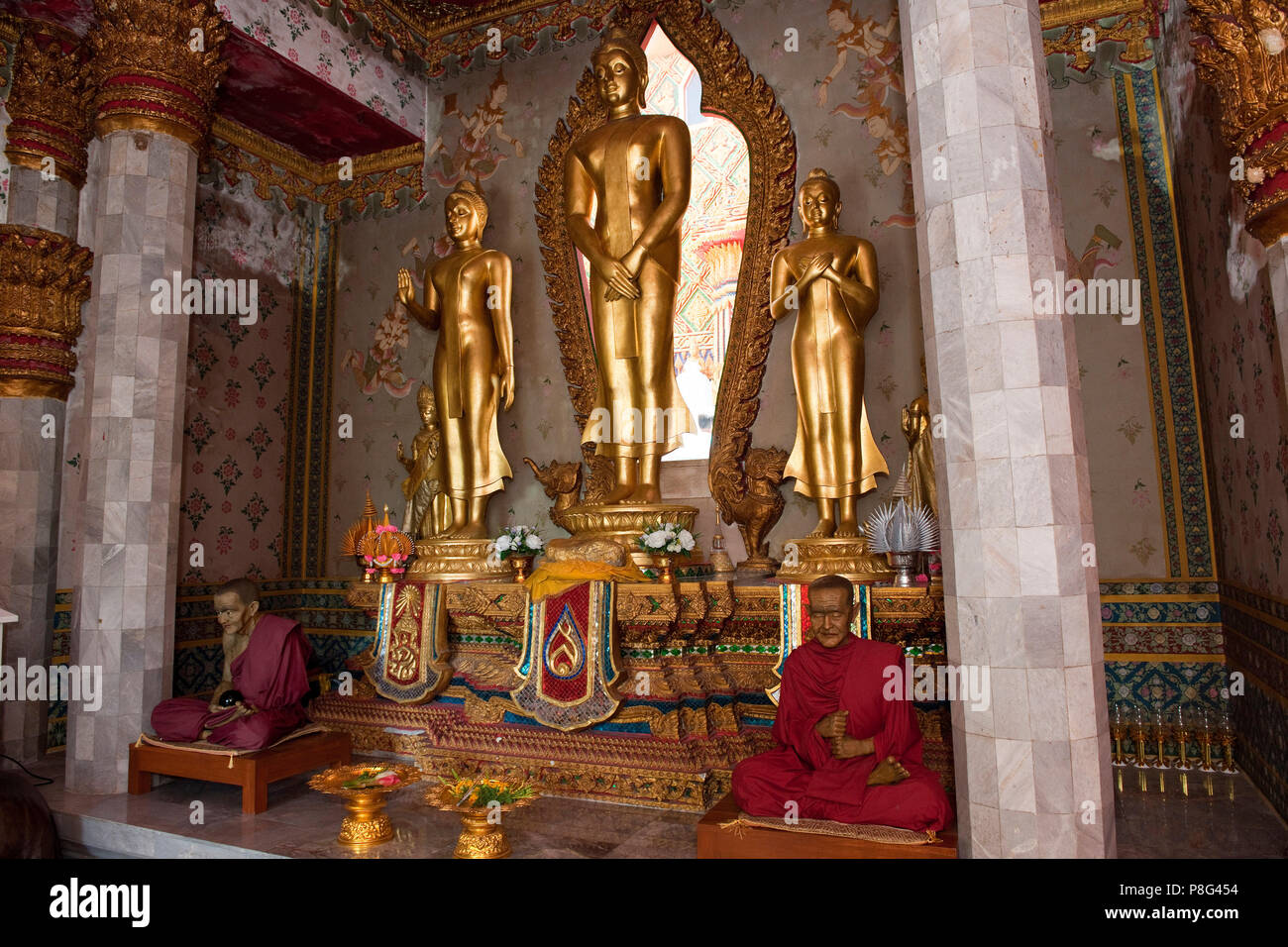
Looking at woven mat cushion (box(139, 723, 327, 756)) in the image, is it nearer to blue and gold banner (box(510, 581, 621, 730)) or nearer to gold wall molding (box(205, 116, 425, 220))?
blue and gold banner (box(510, 581, 621, 730))

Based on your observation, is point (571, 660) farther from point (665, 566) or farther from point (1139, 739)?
point (1139, 739)

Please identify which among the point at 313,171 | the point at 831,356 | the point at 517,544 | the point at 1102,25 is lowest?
the point at 517,544

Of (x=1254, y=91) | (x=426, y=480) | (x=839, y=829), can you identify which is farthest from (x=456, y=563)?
(x=1254, y=91)

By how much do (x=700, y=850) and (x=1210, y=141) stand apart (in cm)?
460

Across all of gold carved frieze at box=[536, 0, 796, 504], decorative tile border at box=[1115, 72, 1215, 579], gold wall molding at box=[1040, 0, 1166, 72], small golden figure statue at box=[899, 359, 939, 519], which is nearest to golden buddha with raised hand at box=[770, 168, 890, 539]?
small golden figure statue at box=[899, 359, 939, 519]

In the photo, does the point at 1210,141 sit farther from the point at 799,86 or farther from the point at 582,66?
the point at 582,66

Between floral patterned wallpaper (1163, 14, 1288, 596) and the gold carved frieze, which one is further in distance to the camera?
the gold carved frieze

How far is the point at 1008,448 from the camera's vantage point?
10.4ft

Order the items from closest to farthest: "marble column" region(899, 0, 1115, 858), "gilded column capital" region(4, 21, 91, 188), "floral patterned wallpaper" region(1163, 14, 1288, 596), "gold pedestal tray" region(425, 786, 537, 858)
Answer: "marble column" region(899, 0, 1115, 858) → "gold pedestal tray" region(425, 786, 537, 858) → "floral patterned wallpaper" region(1163, 14, 1288, 596) → "gilded column capital" region(4, 21, 91, 188)

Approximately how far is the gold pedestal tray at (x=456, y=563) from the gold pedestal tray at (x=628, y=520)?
2.43 ft

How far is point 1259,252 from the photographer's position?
3910mm

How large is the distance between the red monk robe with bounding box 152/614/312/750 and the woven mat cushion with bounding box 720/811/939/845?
2.93 m

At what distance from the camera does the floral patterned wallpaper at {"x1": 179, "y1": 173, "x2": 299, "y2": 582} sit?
7.31 metres

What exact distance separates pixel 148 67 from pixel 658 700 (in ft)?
17.3
